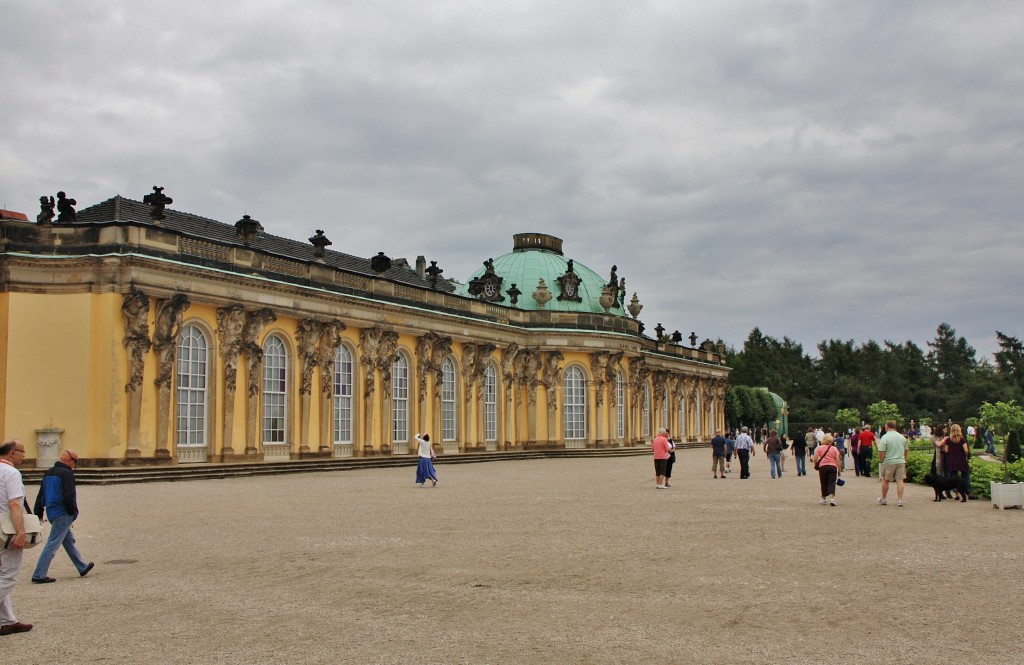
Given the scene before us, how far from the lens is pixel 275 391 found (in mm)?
35500

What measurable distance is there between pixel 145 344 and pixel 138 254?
2758mm

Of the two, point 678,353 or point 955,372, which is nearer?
point 678,353

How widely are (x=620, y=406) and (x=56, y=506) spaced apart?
47659 mm

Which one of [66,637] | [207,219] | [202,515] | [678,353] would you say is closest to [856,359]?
[678,353]

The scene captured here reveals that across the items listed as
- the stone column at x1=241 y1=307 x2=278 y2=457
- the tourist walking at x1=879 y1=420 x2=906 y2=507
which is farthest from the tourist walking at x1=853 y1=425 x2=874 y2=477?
the stone column at x1=241 y1=307 x2=278 y2=457

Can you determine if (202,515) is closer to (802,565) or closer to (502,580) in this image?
(502,580)

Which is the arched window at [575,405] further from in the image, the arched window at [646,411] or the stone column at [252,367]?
the stone column at [252,367]

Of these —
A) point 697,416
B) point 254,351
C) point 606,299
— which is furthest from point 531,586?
point 697,416

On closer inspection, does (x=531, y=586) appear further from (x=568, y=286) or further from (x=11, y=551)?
(x=568, y=286)

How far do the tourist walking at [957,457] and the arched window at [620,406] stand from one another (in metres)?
34.7

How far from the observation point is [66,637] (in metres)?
8.60

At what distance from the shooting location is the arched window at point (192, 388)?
103 feet

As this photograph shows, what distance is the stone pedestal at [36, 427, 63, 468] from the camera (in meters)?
28.7

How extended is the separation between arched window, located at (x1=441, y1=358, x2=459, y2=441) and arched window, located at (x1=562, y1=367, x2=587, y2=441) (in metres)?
9.50
